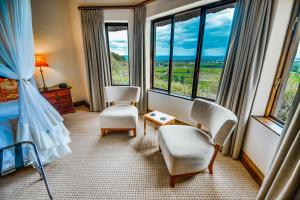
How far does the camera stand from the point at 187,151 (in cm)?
153

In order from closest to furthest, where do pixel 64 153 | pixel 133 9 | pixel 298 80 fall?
pixel 298 80 < pixel 64 153 < pixel 133 9

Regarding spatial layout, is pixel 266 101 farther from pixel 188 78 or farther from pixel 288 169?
pixel 188 78

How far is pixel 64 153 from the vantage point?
1957mm

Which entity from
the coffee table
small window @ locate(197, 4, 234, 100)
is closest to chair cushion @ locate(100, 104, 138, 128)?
the coffee table

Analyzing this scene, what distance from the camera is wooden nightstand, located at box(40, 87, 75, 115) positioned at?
3.18 m

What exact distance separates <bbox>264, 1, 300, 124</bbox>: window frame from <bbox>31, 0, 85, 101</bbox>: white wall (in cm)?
412

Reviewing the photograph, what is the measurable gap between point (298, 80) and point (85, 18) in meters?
3.67

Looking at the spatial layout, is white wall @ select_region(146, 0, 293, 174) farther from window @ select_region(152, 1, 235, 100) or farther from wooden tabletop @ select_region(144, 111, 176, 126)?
wooden tabletop @ select_region(144, 111, 176, 126)

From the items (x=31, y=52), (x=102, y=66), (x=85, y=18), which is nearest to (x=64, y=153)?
(x=31, y=52)

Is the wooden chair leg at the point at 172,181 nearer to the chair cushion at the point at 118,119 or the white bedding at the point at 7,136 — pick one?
the chair cushion at the point at 118,119

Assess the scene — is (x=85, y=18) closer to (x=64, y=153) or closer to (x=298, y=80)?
(x=64, y=153)

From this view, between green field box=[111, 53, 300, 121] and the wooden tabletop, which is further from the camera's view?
the wooden tabletop

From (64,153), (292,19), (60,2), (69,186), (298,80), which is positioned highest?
(60,2)

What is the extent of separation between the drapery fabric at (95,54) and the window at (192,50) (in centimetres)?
114
